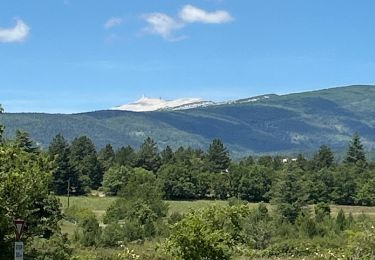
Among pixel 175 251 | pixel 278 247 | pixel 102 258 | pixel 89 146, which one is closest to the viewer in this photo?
pixel 175 251

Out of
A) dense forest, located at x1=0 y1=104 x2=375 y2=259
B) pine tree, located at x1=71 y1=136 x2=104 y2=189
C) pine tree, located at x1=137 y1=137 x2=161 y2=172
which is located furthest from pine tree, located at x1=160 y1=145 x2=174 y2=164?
pine tree, located at x1=71 y1=136 x2=104 y2=189

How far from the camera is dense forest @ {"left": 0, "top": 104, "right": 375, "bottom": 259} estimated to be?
23344 millimetres

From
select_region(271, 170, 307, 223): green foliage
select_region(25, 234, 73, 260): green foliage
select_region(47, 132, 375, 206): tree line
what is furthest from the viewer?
select_region(47, 132, 375, 206): tree line

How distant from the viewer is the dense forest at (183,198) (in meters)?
23.3

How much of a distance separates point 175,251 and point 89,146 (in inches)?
4287

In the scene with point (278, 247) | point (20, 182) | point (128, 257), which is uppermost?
point (20, 182)

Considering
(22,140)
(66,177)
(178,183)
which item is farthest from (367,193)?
(22,140)

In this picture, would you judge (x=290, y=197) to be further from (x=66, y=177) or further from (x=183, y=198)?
(x=66, y=177)

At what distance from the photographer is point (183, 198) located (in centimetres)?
10919

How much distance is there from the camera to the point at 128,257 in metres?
25.5

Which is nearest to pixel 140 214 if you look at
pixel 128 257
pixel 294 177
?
pixel 294 177

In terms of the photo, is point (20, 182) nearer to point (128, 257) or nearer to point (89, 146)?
point (128, 257)

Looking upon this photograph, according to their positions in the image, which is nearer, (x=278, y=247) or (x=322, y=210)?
(x=278, y=247)

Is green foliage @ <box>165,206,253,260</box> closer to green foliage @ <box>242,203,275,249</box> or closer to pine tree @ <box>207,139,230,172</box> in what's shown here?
green foliage @ <box>242,203,275,249</box>
